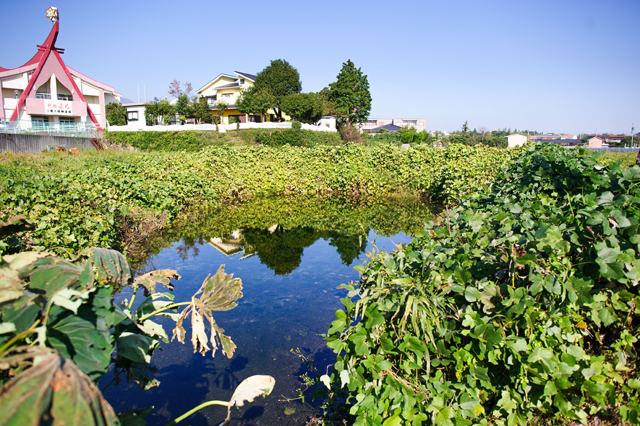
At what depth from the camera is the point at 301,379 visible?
3715 millimetres

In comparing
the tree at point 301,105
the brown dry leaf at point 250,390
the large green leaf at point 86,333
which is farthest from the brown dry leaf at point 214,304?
the tree at point 301,105

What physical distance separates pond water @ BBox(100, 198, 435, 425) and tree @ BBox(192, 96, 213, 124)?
3670 cm

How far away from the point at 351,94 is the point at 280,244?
53.7 m

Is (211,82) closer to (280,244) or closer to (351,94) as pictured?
(351,94)

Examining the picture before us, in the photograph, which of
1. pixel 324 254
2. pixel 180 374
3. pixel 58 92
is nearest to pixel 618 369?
pixel 180 374

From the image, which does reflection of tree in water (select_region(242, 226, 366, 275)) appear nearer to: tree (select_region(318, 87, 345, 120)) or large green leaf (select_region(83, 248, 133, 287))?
large green leaf (select_region(83, 248, 133, 287))

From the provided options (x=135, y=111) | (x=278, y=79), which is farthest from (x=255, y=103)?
(x=135, y=111)

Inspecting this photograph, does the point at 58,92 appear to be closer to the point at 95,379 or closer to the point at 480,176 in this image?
the point at 480,176

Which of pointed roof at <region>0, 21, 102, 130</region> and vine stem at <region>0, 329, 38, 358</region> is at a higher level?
pointed roof at <region>0, 21, 102, 130</region>

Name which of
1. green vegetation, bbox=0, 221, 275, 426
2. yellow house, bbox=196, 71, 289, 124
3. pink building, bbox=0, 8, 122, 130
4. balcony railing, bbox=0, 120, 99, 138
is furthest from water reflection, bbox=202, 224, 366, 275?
yellow house, bbox=196, 71, 289, 124

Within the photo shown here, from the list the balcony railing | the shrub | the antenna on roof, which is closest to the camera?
the balcony railing

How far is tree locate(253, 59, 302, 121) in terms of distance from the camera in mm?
51906

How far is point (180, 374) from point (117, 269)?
9.20 ft

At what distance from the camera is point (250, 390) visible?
1467 millimetres
